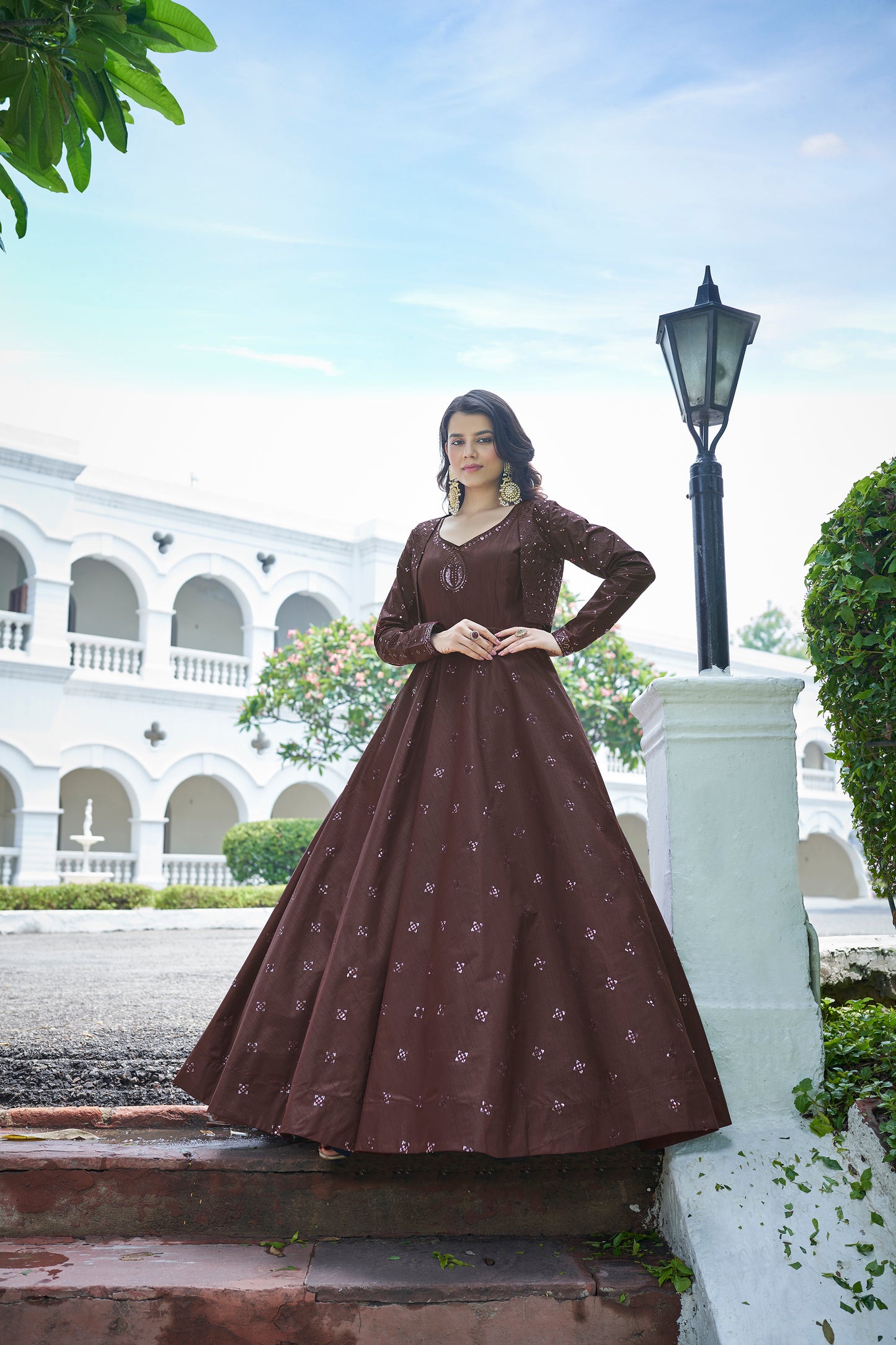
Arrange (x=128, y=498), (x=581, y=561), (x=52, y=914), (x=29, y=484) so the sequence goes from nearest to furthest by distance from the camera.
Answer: (x=581, y=561) < (x=52, y=914) < (x=29, y=484) < (x=128, y=498)

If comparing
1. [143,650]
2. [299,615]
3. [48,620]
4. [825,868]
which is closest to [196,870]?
[143,650]

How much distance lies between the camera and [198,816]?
17.7m

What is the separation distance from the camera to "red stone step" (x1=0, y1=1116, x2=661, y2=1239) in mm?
2100

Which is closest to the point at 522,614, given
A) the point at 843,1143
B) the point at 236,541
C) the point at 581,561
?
the point at 581,561

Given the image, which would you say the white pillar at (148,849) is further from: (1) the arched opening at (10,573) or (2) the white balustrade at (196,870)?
(1) the arched opening at (10,573)

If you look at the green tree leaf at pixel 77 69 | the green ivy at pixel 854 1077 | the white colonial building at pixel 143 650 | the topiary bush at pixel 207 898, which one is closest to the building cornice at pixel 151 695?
the white colonial building at pixel 143 650

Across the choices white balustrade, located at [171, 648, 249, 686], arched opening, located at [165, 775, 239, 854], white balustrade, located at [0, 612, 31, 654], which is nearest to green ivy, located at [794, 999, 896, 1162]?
white balustrade, located at [0, 612, 31, 654]

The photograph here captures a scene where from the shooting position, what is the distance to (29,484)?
47.4 feet

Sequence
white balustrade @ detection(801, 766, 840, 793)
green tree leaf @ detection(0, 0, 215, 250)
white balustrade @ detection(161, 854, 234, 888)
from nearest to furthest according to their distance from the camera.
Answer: green tree leaf @ detection(0, 0, 215, 250), white balustrade @ detection(161, 854, 234, 888), white balustrade @ detection(801, 766, 840, 793)

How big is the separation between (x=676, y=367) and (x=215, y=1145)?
213 cm

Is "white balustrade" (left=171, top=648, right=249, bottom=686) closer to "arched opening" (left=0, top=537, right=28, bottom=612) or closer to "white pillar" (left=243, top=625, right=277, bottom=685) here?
"white pillar" (left=243, top=625, right=277, bottom=685)

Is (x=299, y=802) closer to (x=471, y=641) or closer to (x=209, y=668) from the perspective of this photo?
(x=209, y=668)

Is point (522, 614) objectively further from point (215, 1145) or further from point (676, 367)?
point (215, 1145)

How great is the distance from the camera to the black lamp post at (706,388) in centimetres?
246
